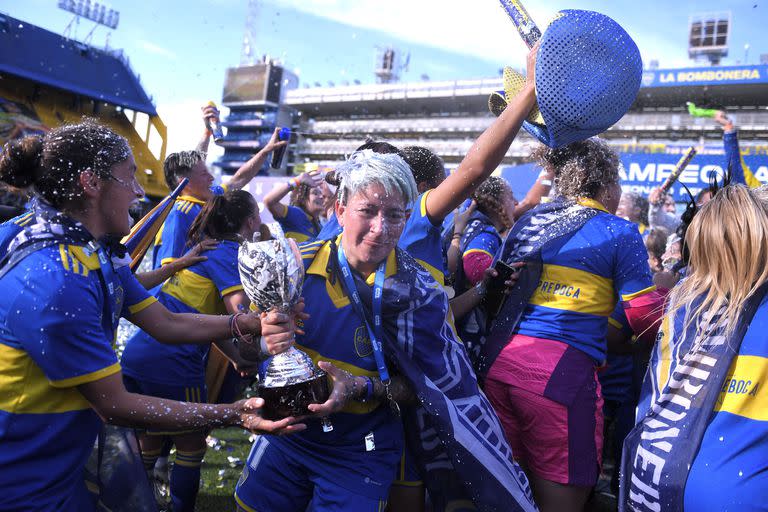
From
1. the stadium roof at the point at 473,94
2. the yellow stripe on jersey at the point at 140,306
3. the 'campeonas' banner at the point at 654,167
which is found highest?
the stadium roof at the point at 473,94

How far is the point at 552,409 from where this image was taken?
8.16 feet

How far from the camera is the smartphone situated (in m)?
2.67

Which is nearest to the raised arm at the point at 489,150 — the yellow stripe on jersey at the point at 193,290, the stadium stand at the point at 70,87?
the yellow stripe on jersey at the point at 193,290

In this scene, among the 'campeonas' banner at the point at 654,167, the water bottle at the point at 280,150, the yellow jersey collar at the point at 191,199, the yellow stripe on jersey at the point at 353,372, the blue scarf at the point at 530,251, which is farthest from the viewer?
the 'campeonas' banner at the point at 654,167

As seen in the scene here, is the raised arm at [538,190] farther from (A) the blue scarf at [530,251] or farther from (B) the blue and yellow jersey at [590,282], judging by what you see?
(B) the blue and yellow jersey at [590,282]

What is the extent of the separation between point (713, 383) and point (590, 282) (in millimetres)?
966

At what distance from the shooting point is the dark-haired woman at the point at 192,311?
325cm

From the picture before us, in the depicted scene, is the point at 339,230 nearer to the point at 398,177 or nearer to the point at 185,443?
the point at 398,177

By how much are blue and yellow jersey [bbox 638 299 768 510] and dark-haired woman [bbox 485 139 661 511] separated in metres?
0.88

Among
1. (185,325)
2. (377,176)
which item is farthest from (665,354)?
(185,325)

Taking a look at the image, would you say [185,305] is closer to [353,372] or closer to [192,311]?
[192,311]

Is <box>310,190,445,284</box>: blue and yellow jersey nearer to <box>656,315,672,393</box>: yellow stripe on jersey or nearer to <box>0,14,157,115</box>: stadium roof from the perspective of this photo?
<box>656,315,672,393</box>: yellow stripe on jersey

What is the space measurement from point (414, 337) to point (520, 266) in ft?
2.84

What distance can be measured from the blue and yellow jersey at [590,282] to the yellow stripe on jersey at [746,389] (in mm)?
932
